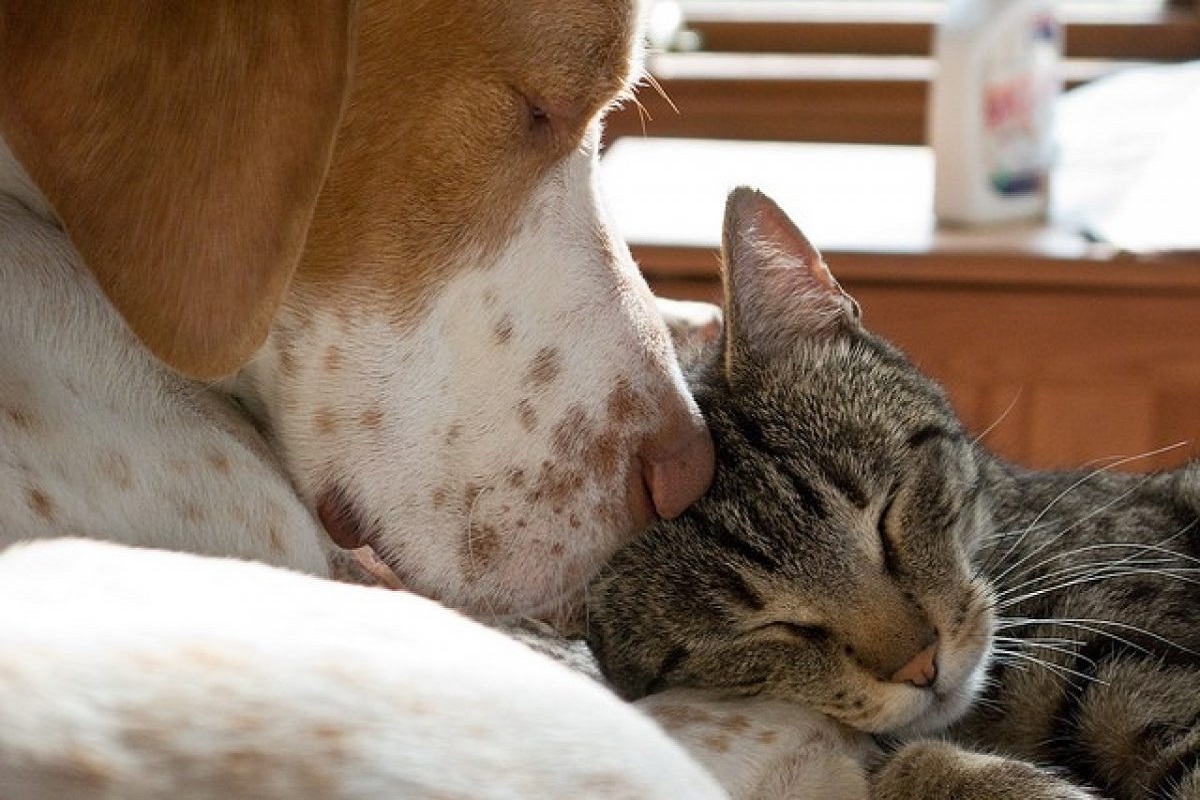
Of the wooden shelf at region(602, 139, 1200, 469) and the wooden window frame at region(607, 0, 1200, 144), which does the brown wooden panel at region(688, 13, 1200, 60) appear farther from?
the wooden shelf at region(602, 139, 1200, 469)

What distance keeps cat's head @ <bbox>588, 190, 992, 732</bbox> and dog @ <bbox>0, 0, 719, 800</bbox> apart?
7 cm

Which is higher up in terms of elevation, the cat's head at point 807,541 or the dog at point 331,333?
the dog at point 331,333

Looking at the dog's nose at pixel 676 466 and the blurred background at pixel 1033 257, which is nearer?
the dog's nose at pixel 676 466

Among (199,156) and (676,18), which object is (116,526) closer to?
(199,156)

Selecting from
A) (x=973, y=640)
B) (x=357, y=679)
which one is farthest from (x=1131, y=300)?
(x=357, y=679)

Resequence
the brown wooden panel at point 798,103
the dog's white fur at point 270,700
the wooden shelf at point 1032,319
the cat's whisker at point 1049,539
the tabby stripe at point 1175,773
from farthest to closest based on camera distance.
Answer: the brown wooden panel at point 798,103 → the wooden shelf at point 1032,319 → the cat's whisker at point 1049,539 → the tabby stripe at point 1175,773 → the dog's white fur at point 270,700

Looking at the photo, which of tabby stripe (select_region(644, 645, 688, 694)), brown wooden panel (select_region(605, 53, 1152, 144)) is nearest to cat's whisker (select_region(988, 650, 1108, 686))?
tabby stripe (select_region(644, 645, 688, 694))

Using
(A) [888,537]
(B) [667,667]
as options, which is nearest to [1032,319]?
(A) [888,537]

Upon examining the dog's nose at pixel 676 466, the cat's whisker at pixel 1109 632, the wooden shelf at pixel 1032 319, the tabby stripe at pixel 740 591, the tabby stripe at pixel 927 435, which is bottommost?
the wooden shelf at pixel 1032 319

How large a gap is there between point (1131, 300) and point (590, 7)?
1356 mm

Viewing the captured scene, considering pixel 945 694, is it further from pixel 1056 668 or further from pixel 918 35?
pixel 918 35

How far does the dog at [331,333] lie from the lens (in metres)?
0.96

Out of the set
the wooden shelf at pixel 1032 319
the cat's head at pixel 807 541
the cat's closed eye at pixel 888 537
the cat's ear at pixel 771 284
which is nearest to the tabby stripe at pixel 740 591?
the cat's head at pixel 807 541

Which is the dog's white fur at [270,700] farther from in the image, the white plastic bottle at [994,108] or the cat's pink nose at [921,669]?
the white plastic bottle at [994,108]
